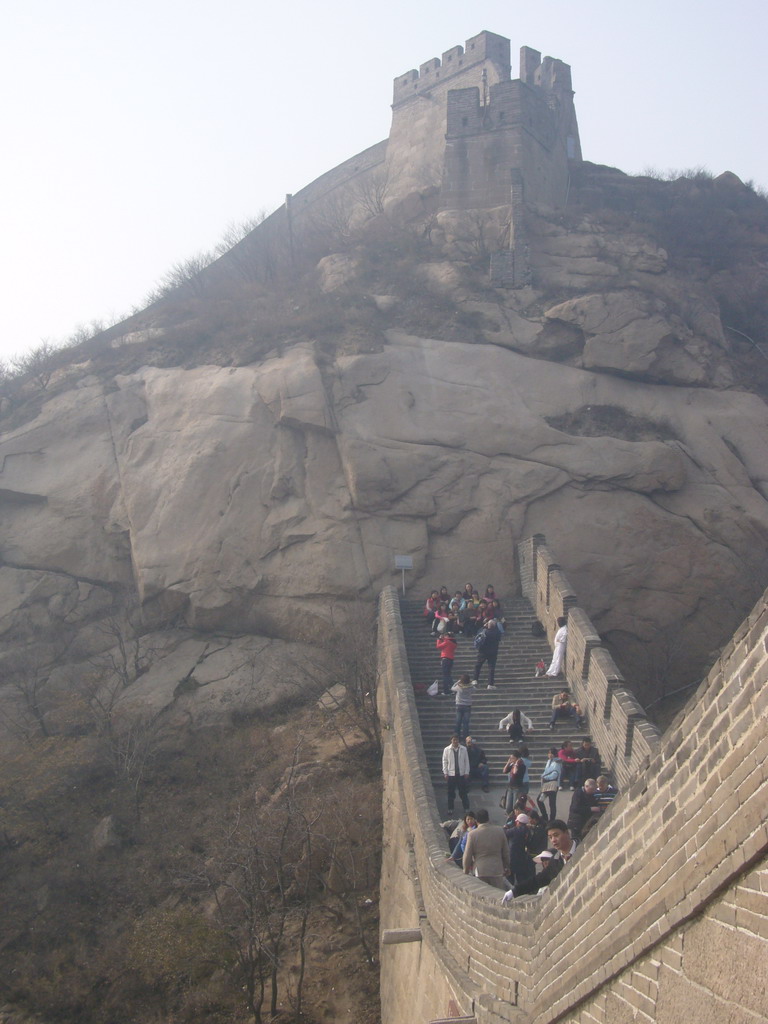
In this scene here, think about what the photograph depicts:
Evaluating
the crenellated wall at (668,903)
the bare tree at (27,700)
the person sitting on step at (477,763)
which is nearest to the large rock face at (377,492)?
the bare tree at (27,700)

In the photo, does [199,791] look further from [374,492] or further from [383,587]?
[374,492]

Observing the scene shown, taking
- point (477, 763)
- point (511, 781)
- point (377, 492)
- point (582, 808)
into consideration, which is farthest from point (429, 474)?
point (582, 808)

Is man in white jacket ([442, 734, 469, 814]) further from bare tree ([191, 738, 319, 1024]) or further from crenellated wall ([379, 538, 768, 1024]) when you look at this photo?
crenellated wall ([379, 538, 768, 1024])

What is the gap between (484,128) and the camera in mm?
32812

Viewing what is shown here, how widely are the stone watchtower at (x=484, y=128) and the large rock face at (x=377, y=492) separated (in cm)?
931

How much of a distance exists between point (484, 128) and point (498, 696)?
24.0 meters

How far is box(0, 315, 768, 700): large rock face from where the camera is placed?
74.2 ft

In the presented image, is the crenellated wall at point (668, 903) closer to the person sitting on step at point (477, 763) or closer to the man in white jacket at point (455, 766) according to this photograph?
the man in white jacket at point (455, 766)

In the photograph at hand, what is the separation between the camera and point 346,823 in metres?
16.5

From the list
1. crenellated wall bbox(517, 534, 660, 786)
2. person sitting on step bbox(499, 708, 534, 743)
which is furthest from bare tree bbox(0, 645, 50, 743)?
crenellated wall bbox(517, 534, 660, 786)

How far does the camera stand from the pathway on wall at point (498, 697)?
1473 centimetres

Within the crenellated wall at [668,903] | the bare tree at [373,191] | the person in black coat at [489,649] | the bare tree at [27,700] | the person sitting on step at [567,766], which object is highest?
the bare tree at [373,191]

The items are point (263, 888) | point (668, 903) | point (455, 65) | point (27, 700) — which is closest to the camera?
point (668, 903)

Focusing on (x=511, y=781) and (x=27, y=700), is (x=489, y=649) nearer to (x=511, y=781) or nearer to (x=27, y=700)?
(x=511, y=781)
